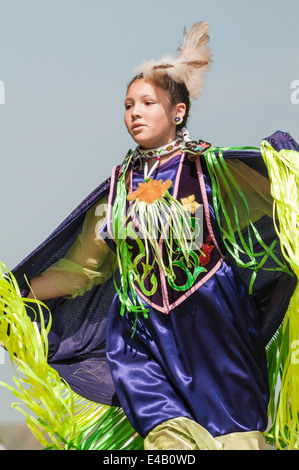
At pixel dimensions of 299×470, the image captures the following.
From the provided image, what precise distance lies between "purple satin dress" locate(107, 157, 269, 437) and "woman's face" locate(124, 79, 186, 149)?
0.25m

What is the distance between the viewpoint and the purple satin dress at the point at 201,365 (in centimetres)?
246

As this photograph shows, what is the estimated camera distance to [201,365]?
2.51m

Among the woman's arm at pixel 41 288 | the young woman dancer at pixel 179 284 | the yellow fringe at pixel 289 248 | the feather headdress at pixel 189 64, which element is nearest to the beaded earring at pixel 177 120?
the young woman dancer at pixel 179 284

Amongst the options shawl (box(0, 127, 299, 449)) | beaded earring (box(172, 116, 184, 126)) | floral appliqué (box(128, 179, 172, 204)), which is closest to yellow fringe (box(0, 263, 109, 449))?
shawl (box(0, 127, 299, 449))

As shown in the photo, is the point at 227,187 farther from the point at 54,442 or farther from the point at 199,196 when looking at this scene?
the point at 54,442

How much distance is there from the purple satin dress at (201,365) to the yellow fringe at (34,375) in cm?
21

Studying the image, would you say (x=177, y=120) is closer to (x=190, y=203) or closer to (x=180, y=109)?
(x=180, y=109)

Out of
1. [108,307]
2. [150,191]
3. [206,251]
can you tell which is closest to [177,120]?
[150,191]

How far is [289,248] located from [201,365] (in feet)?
1.60

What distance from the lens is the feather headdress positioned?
8.80 feet

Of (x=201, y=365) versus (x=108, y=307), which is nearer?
(x=201, y=365)

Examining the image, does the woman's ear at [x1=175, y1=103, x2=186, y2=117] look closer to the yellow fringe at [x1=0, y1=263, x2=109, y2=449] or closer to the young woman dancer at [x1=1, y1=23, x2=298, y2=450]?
the young woman dancer at [x1=1, y1=23, x2=298, y2=450]

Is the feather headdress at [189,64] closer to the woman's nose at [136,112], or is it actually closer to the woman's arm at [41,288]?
the woman's nose at [136,112]
